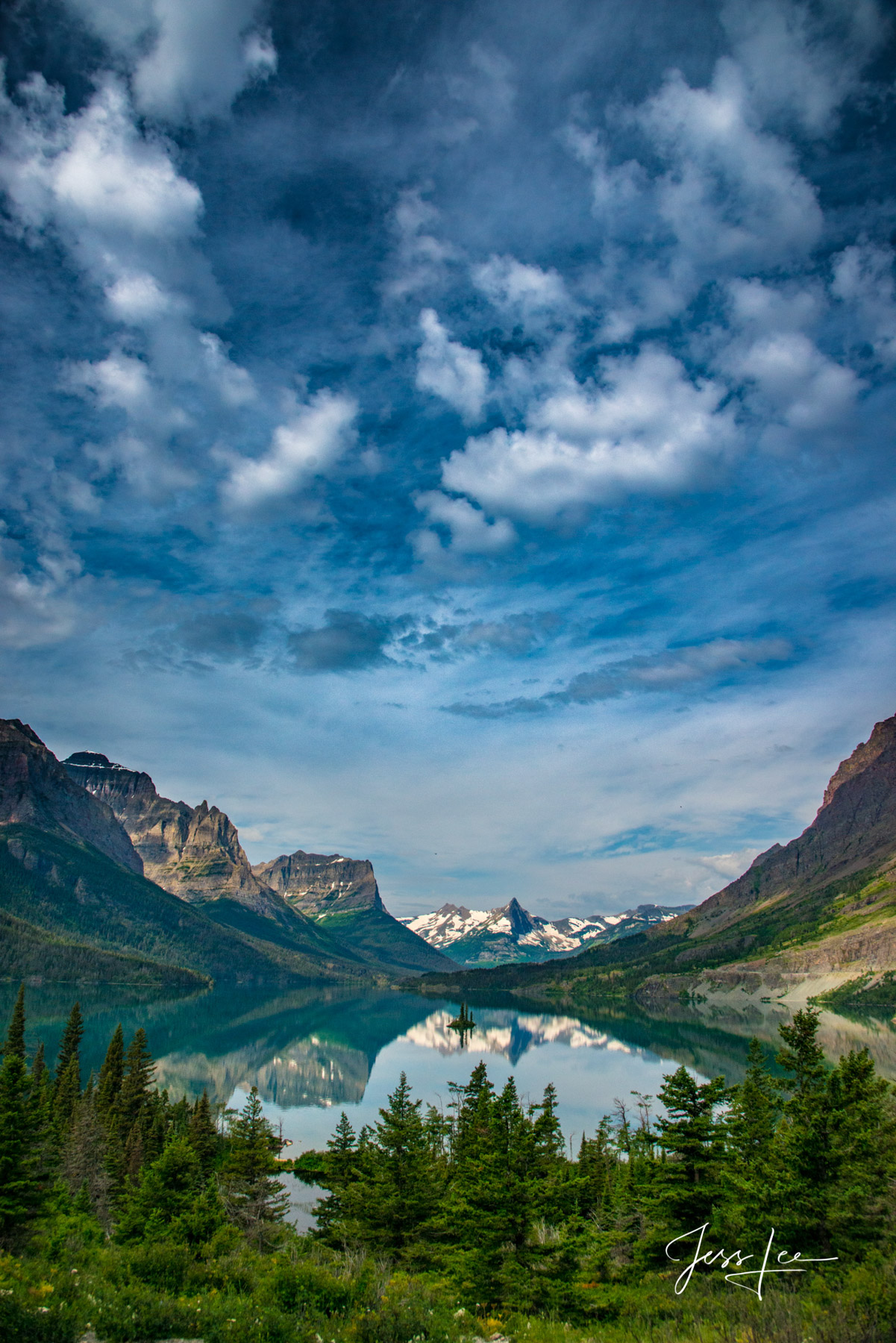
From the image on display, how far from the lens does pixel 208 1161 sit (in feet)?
213

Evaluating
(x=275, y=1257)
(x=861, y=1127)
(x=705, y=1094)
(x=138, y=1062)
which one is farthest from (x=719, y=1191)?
(x=138, y=1062)

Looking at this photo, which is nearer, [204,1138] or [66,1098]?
[204,1138]

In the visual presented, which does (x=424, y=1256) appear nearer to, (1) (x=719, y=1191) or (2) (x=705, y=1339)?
(1) (x=719, y=1191)

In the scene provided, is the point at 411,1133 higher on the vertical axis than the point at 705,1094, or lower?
lower

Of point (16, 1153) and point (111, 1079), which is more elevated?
point (16, 1153)

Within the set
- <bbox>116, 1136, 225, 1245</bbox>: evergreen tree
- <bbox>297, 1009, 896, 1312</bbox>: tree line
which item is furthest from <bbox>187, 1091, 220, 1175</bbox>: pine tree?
<bbox>297, 1009, 896, 1312</bbox>: tree line

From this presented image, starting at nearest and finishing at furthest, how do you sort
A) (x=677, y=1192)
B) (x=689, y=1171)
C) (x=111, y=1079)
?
(x=677, y=1192), (x=689, y=1171), (x=111, y=1079)

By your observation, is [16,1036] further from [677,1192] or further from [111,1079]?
[677,1192]

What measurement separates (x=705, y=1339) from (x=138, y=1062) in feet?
264

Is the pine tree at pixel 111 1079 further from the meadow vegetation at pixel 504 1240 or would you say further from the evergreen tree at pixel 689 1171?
the evergreen tree at pixel 689 1171

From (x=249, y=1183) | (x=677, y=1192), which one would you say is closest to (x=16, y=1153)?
(x=249, y=1183)
